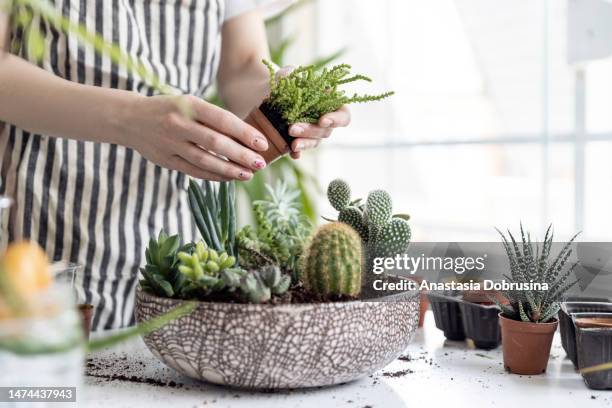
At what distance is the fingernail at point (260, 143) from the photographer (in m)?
0.94

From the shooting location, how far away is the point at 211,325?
0.71 meters

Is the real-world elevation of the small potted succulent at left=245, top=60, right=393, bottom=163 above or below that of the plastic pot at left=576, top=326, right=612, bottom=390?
above

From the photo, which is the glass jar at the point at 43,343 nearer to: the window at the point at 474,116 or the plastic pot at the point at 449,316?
the plastic pot at the point at 449,316

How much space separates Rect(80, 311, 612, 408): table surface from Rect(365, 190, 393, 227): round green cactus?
21cm

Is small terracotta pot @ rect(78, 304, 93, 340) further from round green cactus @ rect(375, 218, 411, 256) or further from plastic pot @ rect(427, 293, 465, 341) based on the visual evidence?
plastic pot @ rect(427, 293, 465, 341)

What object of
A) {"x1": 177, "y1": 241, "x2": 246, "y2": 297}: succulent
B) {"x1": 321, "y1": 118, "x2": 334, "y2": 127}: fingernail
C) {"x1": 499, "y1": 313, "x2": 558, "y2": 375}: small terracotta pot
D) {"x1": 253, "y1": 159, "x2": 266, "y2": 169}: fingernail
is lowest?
{"x1": 499, "y1": 313, "x2": 558, "y2": 375}: small terracotta pot

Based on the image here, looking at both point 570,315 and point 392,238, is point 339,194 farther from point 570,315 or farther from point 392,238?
point 570,315

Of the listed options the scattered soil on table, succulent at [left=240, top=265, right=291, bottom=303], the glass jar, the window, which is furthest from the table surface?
the window

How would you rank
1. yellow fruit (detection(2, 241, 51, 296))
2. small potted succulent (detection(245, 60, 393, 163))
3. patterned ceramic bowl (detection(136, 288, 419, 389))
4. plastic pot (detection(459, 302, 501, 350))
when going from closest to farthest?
yellow fruit (detection(2, 241, 51, 296)) < patterned ceramic bowl (detection(136, 288, 419, 389)) < small potted succulent (detection(245, 60, 393, 163)) < plastic pot (detection(459, 302, 501, 350))

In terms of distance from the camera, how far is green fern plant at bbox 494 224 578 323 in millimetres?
900

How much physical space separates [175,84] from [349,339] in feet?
2.92

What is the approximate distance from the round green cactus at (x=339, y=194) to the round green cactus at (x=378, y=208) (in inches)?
2.1

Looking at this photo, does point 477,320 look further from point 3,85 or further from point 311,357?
point 3,85


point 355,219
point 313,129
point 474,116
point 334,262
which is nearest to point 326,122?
point 313,129
